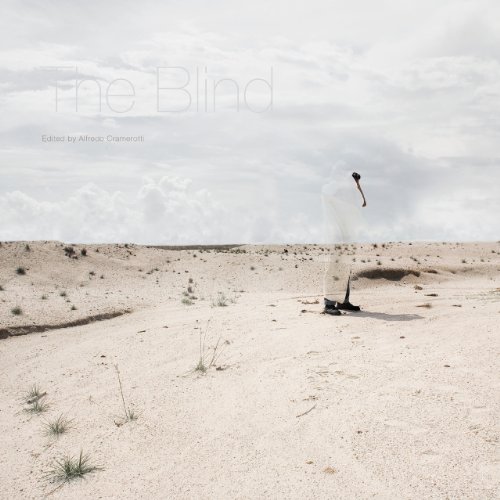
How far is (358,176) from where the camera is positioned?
868cm

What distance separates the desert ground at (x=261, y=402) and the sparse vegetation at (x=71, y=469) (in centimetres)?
3

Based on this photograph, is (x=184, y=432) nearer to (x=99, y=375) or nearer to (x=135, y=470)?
(x=135, y=470)

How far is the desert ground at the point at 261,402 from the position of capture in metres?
3.83

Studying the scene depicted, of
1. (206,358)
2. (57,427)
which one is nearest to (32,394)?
(57,427)

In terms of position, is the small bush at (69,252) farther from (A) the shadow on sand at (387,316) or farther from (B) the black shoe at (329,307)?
(A) the shadow on sand at (387,316)

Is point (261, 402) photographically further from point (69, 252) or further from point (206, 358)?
point (69, 252)

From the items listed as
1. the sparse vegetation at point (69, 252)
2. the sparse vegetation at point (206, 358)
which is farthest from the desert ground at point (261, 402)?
the sparse vegetation at point (69, 252)

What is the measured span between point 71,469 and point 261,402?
186 centimetres

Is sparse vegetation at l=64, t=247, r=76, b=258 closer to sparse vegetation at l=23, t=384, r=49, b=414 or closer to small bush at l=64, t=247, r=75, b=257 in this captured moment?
small bush at l=64, t=247, r=75, b=257

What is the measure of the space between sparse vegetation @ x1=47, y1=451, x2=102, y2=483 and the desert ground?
0.03 metres

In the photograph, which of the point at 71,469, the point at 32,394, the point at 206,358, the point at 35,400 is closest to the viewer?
the point at 71,469

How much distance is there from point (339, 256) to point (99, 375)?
4516mm

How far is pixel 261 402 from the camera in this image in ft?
17.0

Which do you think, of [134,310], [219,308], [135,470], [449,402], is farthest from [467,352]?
[134,310]
